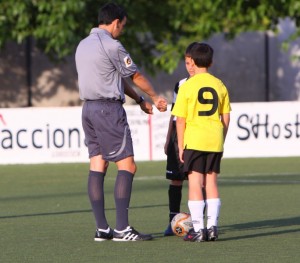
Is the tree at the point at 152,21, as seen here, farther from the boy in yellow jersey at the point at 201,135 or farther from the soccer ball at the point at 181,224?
the boy in yellow jersey at the point at 201,135

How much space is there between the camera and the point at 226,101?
9.42 meters

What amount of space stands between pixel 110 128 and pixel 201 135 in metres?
0.71

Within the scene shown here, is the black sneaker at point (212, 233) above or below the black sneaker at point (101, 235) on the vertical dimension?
above

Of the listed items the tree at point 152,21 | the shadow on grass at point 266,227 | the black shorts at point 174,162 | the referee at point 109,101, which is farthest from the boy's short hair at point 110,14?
the tree at point 152,21

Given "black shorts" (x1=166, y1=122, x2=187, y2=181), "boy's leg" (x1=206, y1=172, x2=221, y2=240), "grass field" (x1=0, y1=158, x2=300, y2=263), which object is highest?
"black shorts" (x1=166, y1=122, x2=187, y2=181)

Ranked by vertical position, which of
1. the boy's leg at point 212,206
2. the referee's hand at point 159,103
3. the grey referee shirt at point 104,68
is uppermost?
the grey referee shirt at point 104,68

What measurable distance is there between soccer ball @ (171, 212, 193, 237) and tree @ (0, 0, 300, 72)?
52.3ft

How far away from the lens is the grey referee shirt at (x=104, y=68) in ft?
30.6

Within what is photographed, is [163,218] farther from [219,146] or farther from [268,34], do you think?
[268,34]

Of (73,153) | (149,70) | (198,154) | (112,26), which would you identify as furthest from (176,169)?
(149,70)

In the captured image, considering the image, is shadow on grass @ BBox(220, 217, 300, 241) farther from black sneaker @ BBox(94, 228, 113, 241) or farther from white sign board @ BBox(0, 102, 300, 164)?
white sign board @ BBox(0, 102, 300, 164)

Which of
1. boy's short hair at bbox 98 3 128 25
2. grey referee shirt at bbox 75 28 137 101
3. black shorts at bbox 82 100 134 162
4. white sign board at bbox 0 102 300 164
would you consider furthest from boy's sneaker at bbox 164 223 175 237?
white sign board at bbox 0 102 300 164

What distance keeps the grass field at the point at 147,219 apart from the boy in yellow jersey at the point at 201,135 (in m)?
0.26

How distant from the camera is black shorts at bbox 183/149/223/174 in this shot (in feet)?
30.6
